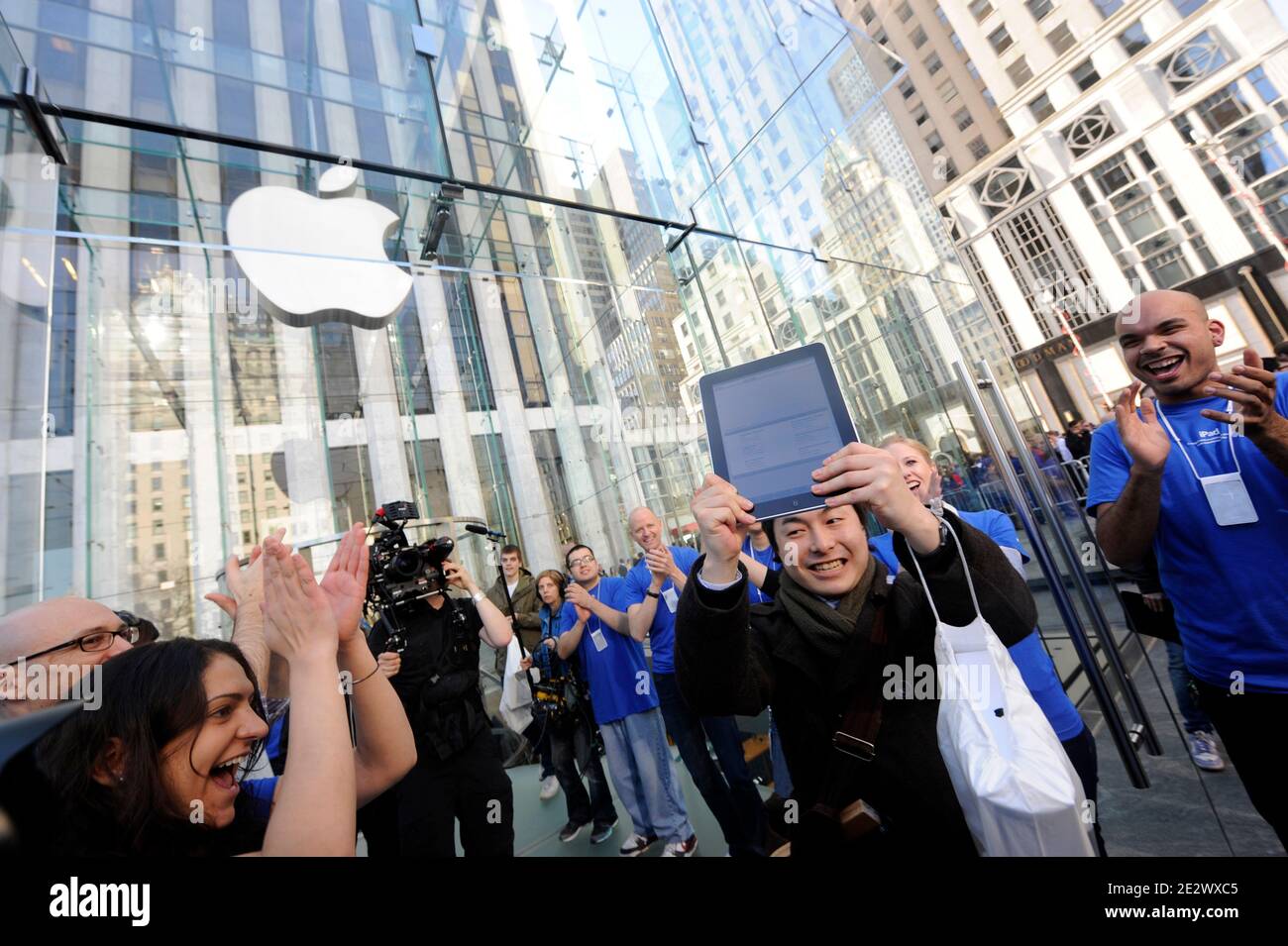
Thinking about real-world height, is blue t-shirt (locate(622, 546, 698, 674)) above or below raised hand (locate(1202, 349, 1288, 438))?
below

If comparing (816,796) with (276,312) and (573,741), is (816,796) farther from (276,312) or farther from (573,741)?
(276,312)

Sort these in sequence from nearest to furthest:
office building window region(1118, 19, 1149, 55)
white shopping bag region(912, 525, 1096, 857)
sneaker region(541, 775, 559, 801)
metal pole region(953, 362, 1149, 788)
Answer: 1. white shopping bag region(912, 525, 1096, 857)
2. metal pole region(953, 362, 1149, 788)
3. sneaker region(541, 775, 559, 801)
4. office building window region(1118, 19, 1149, 55)

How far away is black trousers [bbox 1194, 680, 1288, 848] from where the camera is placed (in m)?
1.38

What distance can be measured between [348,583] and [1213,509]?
258cm

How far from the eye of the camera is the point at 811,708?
53.5 inches

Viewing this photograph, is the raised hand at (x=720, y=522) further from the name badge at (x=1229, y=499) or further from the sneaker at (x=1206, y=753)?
the sneaker at (x=1206, y=753)

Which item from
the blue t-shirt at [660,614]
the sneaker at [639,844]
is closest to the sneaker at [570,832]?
the sneaker at [639,844]

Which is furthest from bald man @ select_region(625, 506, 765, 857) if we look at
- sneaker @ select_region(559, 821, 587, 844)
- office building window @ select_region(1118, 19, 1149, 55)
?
office building window @ select_region(1118, 19, 1149, 55)

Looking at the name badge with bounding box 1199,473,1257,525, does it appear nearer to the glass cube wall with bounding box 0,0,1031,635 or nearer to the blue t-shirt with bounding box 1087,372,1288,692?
the blue t-shirt with bounding box 1087,372,1288,692

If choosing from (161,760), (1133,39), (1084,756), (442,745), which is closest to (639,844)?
(442,745)
